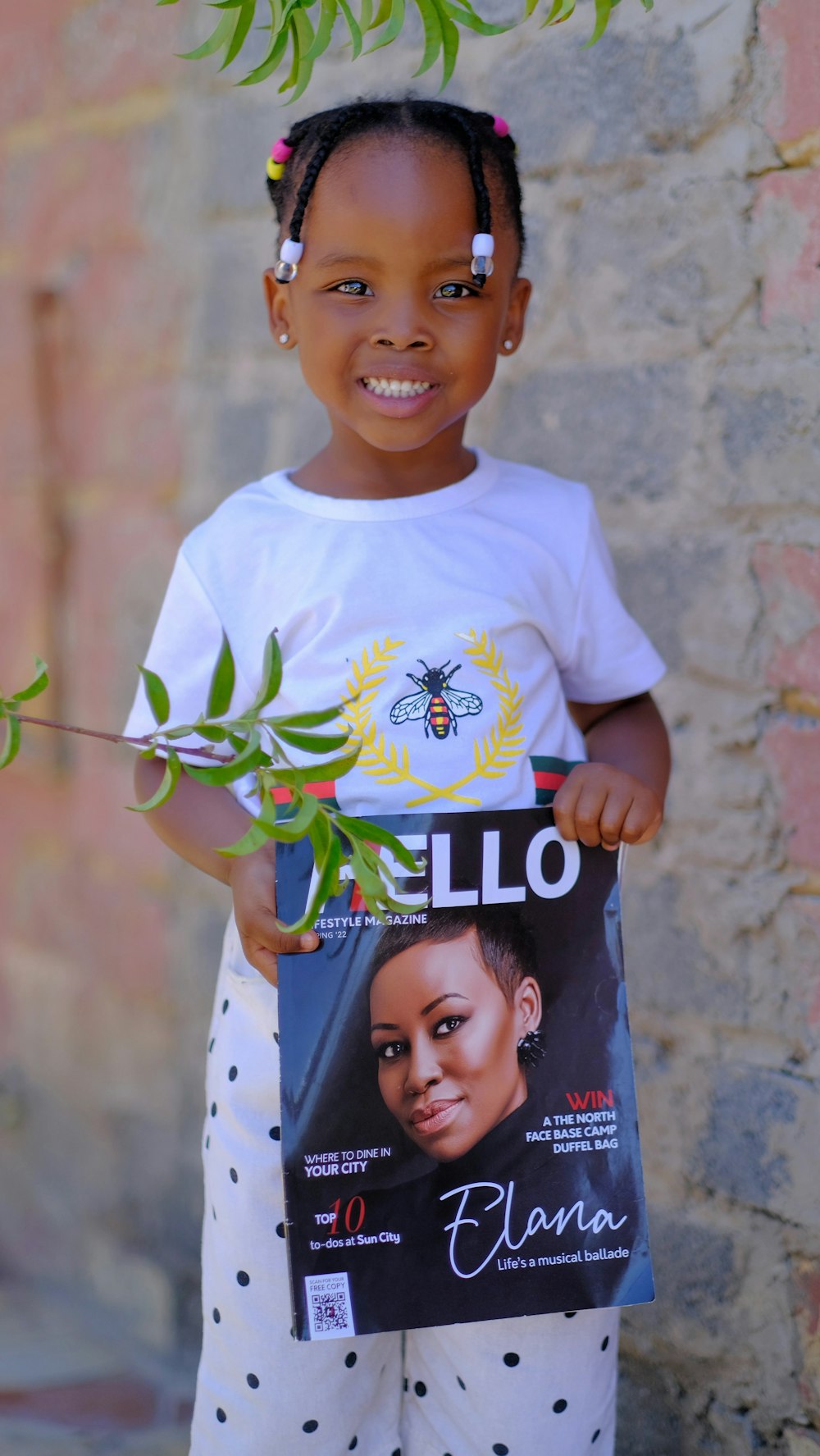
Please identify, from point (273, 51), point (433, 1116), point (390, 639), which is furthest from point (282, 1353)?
A: point (273, 51)

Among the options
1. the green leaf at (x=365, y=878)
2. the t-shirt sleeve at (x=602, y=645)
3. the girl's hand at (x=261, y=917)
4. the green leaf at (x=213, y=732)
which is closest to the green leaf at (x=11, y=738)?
the green leaf at (x=213, y=732)

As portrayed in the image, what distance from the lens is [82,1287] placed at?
106 inches

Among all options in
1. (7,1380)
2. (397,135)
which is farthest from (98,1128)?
(397,135)

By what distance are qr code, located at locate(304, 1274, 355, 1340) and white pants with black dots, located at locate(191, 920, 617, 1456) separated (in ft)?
0.53

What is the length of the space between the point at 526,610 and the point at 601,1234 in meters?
0.61

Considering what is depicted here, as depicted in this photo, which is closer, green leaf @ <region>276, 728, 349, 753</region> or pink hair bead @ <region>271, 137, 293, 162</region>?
green leaf @ <region>276, 728, 349, 753</region>

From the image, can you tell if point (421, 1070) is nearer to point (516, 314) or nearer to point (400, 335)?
point (400, 335)

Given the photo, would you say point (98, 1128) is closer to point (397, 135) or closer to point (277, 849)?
point (277, 849)

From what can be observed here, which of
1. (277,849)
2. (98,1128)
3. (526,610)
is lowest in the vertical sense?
(98,1128)

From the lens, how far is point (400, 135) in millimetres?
1392

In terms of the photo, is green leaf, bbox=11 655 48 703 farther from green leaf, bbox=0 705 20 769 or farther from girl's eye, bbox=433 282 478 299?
girl's eye, bbox=433 282 478 299

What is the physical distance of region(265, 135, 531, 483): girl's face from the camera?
1.37m

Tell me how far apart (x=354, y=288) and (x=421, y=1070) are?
747 mm

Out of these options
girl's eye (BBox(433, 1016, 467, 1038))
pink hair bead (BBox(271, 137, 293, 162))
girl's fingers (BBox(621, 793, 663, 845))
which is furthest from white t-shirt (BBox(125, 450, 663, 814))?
pink hair bead (BBox(271, 137, 293, 162))
